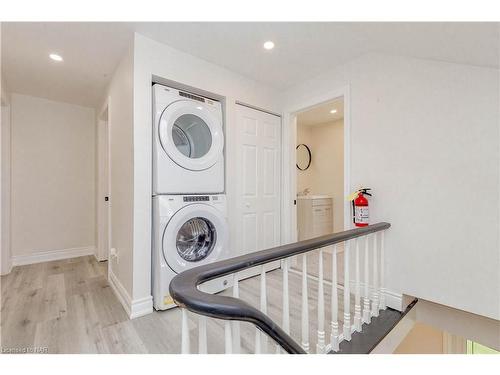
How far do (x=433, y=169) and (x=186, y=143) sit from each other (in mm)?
2137

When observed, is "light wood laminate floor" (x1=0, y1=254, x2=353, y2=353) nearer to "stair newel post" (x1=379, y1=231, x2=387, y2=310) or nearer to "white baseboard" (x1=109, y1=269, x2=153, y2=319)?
"white baseboard" (x1=109, y1=269, x2=153, y2=319)

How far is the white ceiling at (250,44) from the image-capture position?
4.99ft

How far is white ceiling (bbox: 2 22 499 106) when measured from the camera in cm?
152

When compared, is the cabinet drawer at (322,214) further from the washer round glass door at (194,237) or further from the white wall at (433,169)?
the washer round glass door at (194,237)

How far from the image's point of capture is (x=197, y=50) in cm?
212

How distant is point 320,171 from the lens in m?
4.67

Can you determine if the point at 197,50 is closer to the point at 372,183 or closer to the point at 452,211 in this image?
the point at 372,183

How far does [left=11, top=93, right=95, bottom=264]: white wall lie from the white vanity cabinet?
3368mm

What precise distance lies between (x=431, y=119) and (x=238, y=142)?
172 cm

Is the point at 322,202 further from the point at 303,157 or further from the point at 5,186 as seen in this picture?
the point at 5,186

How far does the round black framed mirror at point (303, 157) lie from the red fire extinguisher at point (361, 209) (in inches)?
100

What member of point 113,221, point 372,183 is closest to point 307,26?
point 372,183

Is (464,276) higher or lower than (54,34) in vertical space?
lower

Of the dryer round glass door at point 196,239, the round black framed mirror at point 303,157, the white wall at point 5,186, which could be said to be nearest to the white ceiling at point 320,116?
the round black framed mirror at point 303,157
